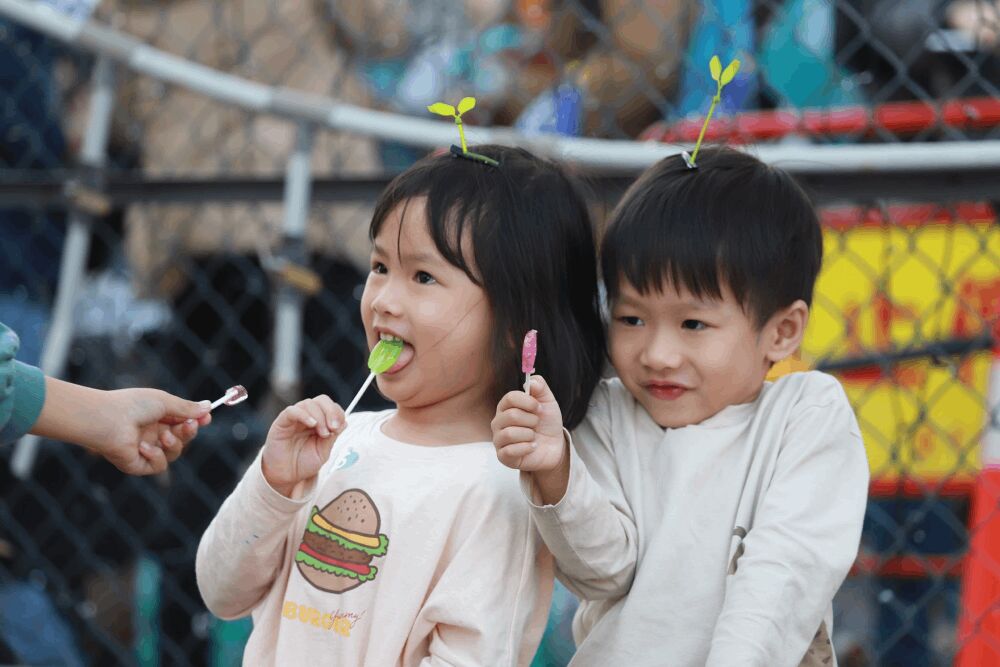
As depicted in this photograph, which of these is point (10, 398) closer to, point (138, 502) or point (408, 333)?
point (408, 333)

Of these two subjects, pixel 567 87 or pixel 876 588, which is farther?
pixel 876 588

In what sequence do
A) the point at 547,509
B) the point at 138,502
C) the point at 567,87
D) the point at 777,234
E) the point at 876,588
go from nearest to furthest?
the point at 547,509 < the point at 777,234 < the point at 567,87 < the point at 876,588 < the point at 138,502

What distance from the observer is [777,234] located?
1409 millimetres

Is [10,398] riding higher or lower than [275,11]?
lower

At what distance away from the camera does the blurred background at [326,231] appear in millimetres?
2150

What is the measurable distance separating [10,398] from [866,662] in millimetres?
1793

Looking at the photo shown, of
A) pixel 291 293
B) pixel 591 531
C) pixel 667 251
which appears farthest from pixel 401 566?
pixel 291 293

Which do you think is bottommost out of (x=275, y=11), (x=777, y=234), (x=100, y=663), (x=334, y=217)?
(x=100, y=663)

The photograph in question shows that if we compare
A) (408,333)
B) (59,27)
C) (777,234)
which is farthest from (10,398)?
(59,27)

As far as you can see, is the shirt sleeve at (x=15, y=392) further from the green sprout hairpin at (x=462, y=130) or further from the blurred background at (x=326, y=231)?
the blurred background at (x=326, y=231)

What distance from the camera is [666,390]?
55.6 inches

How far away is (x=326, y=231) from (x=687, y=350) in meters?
1.23

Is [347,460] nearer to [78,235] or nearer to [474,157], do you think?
[474,157]

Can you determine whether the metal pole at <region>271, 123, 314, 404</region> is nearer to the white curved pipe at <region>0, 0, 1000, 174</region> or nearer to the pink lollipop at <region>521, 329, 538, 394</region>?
the white curved pipe at <region>0, 0, 1000, 174</region>
